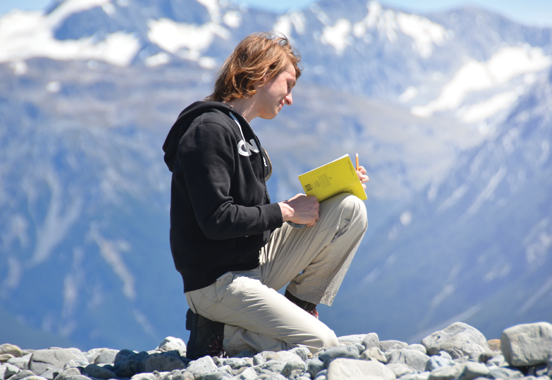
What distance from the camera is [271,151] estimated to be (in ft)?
235

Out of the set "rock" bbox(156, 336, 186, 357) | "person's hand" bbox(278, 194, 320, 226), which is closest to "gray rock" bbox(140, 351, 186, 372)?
"rock" bbox(156, 336, 186, 357)

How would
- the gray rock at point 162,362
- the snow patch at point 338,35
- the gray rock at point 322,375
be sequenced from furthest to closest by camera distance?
the snow patch at point 338,35 → the gray rock at point 162,362 → the gray rock at point 322,375

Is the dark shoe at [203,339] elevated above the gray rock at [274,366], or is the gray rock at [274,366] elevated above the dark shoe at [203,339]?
the dark shoe at [203,339]

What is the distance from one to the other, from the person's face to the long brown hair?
0.03 metres

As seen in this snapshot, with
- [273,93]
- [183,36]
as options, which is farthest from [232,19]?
[273,93]

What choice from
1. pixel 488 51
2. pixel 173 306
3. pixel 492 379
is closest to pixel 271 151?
pixel 173 306

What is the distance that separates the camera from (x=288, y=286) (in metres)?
2.42

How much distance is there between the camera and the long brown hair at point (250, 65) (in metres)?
2.24

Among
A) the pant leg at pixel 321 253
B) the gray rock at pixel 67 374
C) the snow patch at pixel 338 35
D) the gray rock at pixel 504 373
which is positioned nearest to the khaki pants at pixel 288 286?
the pant leg at pixel 321 253

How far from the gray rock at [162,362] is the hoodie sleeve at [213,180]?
649 mm

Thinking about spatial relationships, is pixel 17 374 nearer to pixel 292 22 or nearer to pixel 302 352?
pixel 302 352

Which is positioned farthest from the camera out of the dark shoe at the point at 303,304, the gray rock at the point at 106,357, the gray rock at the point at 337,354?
the gray rock at the point at 106,357

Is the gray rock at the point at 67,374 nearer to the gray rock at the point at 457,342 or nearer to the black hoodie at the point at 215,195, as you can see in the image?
the black hoodie at the point at 215,195

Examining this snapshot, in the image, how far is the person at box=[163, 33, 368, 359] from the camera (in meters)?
1.95
